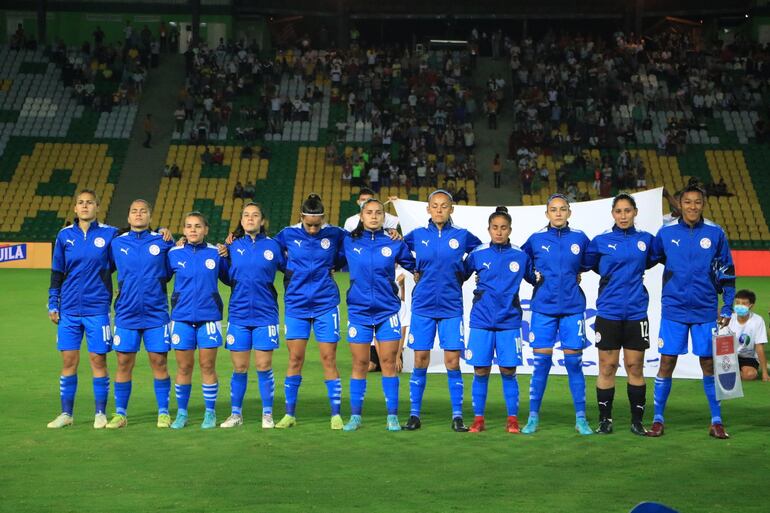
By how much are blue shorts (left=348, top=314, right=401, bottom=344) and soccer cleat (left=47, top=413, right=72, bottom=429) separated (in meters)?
2.69

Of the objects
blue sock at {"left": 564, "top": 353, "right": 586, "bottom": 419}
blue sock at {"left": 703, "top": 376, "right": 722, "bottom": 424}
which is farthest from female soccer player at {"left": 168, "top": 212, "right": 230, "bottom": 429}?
blue sock at {"left": 703, "top": 376, "right": 722, "bottom": 424}

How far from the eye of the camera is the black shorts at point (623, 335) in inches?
408

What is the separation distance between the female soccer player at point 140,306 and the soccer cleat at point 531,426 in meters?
3.22

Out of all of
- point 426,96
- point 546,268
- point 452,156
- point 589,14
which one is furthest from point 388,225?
point 589,14

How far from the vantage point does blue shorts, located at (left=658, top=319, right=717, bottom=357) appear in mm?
10359

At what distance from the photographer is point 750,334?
13.7 m

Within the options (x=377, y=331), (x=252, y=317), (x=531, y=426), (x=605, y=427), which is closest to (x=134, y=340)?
(x=252, y=317)

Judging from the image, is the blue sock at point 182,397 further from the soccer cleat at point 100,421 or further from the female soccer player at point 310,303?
the female soccer player at point 310,303

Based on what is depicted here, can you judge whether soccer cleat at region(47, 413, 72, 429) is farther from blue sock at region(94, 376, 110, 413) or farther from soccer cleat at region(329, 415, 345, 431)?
soccer cleat at region(329, 415, 345, 431)

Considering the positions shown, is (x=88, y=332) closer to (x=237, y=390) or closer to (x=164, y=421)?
(x=164, y=421)

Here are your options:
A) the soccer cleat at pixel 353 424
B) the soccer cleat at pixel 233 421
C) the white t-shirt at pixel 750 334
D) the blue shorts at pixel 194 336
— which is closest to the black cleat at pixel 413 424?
the soccer cleat at pixel 353 424

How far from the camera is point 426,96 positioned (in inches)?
1678

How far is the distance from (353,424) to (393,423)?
1.19 feet

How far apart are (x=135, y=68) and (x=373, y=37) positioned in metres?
11.4
